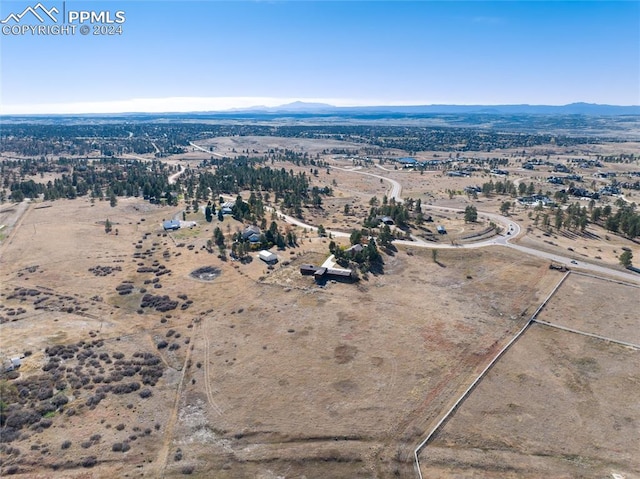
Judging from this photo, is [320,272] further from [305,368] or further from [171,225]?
[171,225]

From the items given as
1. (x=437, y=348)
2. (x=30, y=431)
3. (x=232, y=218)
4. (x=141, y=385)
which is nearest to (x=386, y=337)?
(x=437, y=348)

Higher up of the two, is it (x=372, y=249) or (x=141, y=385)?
(x=372, y=249)

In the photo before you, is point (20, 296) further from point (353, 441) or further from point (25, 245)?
point (353, 441)

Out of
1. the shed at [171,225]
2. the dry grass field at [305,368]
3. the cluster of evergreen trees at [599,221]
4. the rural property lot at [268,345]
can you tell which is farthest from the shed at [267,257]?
the cluster of evergreen trees at [599,221]

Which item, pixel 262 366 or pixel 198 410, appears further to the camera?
pixel 262 366

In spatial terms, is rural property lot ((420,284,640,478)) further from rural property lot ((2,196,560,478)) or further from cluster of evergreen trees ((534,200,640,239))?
cluster of evergreen trees ((534,200,640,239))

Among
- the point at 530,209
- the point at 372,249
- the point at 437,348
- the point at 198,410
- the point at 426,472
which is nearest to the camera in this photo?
the point at 426,472

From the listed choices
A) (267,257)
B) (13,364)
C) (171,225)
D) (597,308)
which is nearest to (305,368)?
(13,364)

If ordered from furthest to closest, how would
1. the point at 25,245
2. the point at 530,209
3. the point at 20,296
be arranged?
the point at 530,209, the point at 25,245, the point at 20,296
